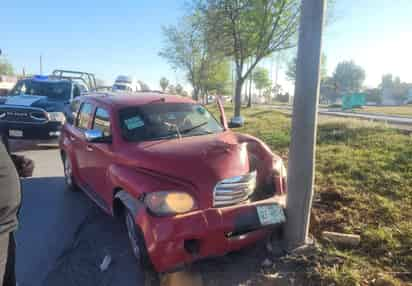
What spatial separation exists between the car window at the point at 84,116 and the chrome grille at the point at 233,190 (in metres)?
2.69

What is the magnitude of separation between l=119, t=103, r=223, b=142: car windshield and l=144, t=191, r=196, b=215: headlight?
43.7 inches

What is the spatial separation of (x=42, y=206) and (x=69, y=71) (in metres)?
12.0

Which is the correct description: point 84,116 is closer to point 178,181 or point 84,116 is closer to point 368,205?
point 178,181

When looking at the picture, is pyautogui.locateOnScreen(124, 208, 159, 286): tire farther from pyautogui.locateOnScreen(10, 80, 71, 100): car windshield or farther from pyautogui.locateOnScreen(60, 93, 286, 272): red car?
pyautogui.locateOnScreen(10, 80, 71, 100): car windshield

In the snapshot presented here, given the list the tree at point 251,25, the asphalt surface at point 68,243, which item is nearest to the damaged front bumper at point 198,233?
the asphalt surface at point 68,243

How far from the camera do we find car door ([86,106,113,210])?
369cm

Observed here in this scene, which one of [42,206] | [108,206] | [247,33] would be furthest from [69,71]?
[108,206]

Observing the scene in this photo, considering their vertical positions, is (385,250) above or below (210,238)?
below

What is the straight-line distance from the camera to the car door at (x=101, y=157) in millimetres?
3693

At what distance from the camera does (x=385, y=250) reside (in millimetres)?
3041

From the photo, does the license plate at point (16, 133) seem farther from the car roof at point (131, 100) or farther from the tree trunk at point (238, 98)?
the tree trunk at point (238, 98)

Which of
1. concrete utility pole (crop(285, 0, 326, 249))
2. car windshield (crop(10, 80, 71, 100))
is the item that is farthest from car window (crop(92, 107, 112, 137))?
car windshield (crop(10, 80, 71, 100))

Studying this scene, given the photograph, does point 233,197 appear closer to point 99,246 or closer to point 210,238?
point 210,238

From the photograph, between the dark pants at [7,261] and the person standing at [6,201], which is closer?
the person standing at [6,201]
